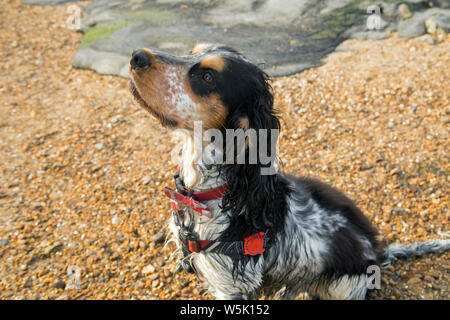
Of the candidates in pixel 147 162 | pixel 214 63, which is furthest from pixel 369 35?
pixel 214 63

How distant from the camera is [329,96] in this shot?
5.84 metres

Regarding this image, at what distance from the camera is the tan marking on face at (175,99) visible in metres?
2.48

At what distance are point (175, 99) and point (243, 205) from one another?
0.91 m

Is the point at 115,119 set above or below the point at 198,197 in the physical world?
above

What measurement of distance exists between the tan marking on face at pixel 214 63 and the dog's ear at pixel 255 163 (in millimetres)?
246

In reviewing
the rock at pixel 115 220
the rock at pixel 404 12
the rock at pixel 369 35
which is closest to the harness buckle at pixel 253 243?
the rock at pixel 115 220

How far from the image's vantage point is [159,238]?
397 cm

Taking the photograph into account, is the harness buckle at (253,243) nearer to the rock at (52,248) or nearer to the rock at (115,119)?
the rock at (52,248)

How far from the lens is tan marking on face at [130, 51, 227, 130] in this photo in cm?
248

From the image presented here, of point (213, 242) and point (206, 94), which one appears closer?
point (206, 94)

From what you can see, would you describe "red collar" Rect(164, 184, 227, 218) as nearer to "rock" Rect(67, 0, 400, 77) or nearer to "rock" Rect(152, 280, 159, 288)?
"rock" Rect(152, 280, 159, 288)

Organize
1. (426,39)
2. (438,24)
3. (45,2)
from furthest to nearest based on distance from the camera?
(45,2), (438,24), (426,39)

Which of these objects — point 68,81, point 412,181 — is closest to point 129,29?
point 68,81

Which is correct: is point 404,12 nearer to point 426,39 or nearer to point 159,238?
point 426,39
